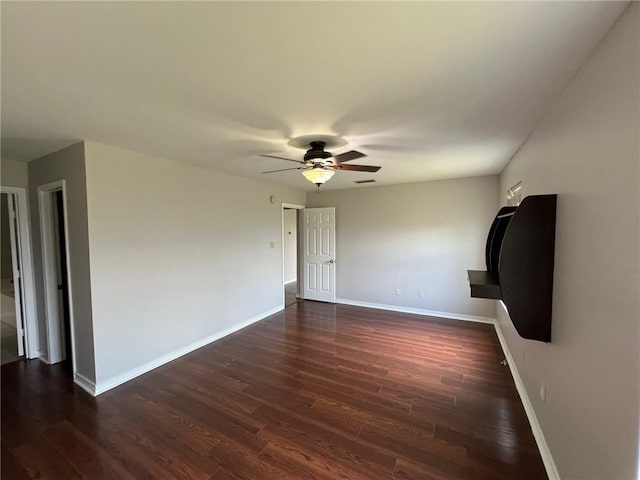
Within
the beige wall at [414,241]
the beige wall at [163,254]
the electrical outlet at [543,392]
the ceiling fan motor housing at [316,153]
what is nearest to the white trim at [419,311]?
the beige wall at [414,241]

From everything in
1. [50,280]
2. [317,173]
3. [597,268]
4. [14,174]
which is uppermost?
[14,174]

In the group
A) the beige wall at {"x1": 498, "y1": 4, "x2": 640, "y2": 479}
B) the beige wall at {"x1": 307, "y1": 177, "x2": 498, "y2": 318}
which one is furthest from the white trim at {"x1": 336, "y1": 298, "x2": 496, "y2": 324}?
the beige wall at {"x1": 498, "y1": 4, "x2": 640, "y2": 479}

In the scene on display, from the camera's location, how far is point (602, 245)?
121cm

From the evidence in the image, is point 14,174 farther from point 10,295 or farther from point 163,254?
point 10,295

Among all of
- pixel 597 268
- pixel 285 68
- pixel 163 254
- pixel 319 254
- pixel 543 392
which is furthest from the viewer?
pixel 319 254

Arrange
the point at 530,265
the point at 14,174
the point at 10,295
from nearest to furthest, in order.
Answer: the point at 530,265
the point at 14,174
the point at 10,295

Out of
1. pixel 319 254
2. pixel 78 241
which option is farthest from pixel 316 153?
pixel 319 254

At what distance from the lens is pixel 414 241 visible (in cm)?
497

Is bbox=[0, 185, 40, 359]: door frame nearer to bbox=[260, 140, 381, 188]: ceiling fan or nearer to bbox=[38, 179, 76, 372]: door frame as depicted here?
bbox=[38, 179, 76, 372]: door frame

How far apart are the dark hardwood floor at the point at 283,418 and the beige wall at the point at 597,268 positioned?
0.64 m

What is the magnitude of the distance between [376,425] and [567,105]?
8.54 feet

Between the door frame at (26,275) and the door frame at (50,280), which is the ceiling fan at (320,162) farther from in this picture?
the door frame at (26,275)

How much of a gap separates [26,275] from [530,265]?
5122mm

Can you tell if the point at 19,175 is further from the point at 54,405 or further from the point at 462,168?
the point at 462,168
